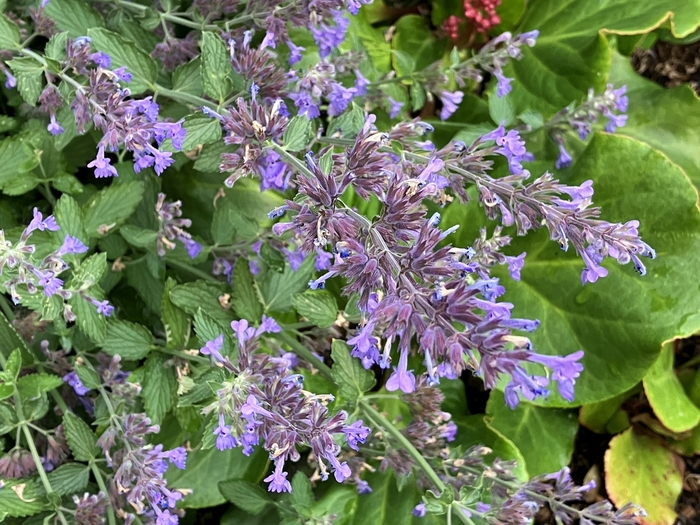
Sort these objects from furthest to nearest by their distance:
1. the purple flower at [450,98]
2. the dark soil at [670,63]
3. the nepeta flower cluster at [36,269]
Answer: the dark soil at [670,63] < the purple flower at [450,98] < the nepeta flower cluster at [36,269]

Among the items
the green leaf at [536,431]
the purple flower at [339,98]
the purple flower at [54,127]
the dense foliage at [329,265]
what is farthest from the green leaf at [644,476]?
the purple flower at [54,127]

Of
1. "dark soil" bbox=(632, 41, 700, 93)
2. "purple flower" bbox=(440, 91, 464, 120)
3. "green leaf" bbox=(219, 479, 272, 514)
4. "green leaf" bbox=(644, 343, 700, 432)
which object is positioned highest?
"purple flower" bbox=(440, 91, 464, 120)

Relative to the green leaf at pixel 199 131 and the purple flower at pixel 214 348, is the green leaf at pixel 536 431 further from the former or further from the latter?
the green leaf at pixel 199 131

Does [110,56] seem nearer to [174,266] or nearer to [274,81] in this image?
[274,81]

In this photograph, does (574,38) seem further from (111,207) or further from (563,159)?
(111,207)

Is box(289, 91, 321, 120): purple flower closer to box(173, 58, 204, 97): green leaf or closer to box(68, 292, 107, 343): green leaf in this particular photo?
box(173, 58, 204, 97): green leaf

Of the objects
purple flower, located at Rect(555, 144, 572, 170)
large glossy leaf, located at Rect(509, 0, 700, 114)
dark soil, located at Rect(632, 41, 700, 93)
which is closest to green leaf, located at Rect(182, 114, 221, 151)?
purple flower, located at Rect(555, 144, 572, 170)
